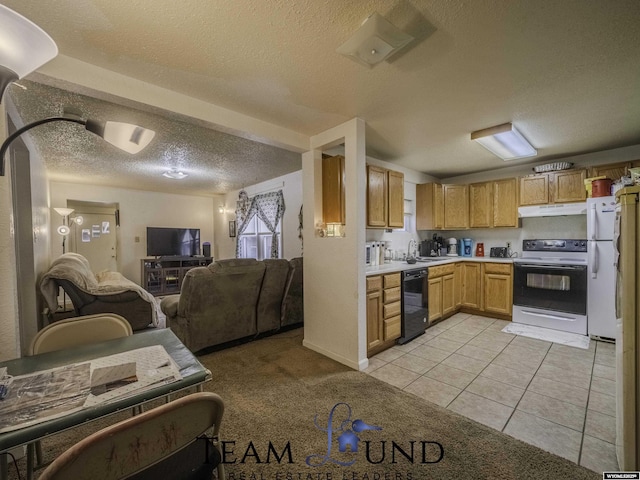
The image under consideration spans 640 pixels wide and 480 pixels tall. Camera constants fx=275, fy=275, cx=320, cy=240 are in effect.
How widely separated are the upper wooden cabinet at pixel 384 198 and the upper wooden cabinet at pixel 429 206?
1.11 meters

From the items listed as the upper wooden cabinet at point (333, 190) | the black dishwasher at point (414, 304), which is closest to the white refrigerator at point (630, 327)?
the black dishwasher at point (414, 304)

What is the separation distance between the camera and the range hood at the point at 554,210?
3.71m

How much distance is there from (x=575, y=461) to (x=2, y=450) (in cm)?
256

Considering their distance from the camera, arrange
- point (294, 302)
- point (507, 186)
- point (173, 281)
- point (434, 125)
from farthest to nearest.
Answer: point (173, 281) → point (507, 186) → point (294, 302) → point (434, 125)

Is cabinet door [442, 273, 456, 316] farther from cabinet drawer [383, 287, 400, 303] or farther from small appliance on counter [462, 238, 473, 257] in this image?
cabinet drawer [383, 287, 400, 303]

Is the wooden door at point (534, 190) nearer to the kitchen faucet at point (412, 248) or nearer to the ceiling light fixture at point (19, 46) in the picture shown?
the kitchen faucet at point (412, 248)

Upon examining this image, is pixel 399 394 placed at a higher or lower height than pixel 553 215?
lower

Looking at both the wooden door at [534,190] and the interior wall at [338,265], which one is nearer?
the interior wall at [338,265]

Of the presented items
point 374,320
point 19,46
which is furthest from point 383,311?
point 19,46

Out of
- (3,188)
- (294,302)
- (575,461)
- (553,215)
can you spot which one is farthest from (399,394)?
(553,215)

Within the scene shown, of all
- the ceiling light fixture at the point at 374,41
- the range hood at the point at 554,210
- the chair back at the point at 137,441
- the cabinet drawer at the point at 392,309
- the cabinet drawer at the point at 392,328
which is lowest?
the cabinet drawer at the point at 392,328

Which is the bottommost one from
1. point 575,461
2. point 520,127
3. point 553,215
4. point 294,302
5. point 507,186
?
point 575,461

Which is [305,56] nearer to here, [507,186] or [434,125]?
[434,125]

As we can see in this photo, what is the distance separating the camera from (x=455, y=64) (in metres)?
1.86
